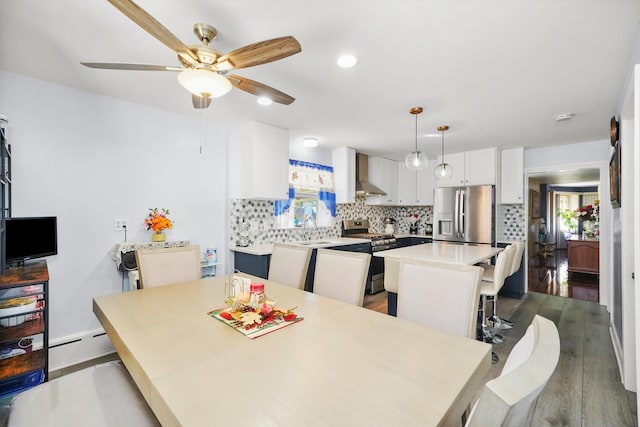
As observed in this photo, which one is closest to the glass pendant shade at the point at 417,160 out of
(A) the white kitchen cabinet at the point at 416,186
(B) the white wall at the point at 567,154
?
(A) the white kitchen cabinet at the point at 416,186

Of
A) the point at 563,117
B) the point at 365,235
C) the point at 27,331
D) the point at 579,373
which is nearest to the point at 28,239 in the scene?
the point at 27,331

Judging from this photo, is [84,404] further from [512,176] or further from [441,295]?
[512,176]

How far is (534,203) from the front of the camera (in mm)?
7965

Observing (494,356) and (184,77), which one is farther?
(494,356)

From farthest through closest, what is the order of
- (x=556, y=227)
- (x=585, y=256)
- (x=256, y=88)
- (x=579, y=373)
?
(x=556, y=227)
(x=585, y=256)
(x=579, y=373)
(x=256, y=88)

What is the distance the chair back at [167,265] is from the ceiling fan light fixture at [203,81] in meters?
1.22

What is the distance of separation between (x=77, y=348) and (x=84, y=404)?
6.27 ft

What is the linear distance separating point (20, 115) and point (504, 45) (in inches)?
138

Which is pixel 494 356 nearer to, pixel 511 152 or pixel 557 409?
pixel 557 409

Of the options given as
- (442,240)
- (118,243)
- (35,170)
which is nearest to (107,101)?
(35,170)

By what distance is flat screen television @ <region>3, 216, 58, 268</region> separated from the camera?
204 centimetres

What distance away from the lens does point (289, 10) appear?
60.4 inches

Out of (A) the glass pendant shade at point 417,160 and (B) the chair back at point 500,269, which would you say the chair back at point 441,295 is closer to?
(B) the chair back at point 500,269

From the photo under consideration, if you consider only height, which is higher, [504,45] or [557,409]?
[504,45]
